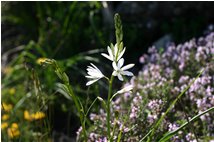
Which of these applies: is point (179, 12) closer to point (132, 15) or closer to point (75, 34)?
point (132, 15)

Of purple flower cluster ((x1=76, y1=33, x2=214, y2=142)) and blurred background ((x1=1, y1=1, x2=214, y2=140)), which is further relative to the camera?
blurred background ((x1=1, y1=1, x2=214, y2=140))

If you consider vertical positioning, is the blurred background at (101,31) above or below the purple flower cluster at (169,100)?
above

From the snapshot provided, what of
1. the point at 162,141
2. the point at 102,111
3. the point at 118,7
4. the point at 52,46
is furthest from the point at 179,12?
the point at 162,141

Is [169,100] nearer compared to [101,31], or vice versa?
[169,100]

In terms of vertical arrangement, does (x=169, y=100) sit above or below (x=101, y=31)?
below

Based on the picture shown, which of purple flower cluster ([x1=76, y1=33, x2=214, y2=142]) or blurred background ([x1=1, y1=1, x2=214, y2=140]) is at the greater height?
blurred background ([x1=1, y1=1, x2=214, y2=140])

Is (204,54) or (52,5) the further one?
(52,5)

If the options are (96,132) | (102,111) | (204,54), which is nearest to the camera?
(96,132)

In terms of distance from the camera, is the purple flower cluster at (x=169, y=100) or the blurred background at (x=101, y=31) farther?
the blurred background at (x=101, y=31)
